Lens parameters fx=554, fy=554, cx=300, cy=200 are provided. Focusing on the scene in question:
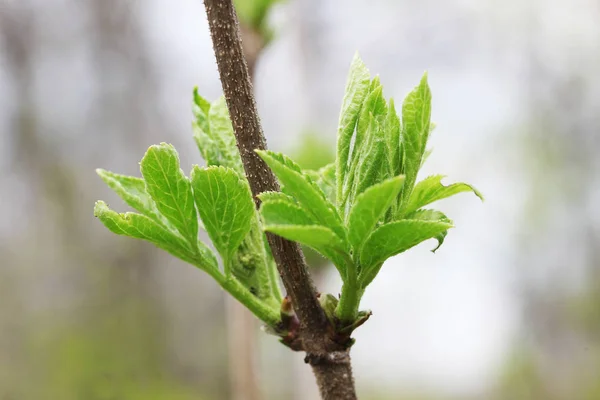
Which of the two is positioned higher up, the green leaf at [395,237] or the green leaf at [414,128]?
the green leaf at [414,128]

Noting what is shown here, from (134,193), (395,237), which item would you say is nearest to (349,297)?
(395,237)

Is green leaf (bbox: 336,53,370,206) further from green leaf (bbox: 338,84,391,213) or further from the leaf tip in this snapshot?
the leaf tip

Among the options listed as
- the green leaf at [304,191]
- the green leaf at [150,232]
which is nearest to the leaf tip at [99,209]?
the green leaf at [150,232]

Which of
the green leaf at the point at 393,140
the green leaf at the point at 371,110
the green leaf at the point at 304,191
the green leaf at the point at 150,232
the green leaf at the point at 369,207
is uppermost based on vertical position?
the green leaf at the point at 371,110

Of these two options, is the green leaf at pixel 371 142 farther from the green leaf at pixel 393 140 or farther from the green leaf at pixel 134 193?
the green leaf at pixel 134 193

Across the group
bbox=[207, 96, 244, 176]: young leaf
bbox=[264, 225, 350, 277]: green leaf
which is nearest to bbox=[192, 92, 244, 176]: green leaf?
bbox=[207, 96, 244, 176]: young leaf

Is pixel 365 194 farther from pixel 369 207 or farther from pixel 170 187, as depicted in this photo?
pixel 170 187
